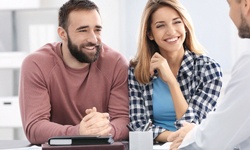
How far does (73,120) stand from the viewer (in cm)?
244

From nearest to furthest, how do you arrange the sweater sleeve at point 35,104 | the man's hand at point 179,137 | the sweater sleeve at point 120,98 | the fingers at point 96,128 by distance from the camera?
the man's hand at point 179,137 → the fingers at point 96,128 → the sweater sleeve at point 35,104 → the sweater sleeve at point 120,98

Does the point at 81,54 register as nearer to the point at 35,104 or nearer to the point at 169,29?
the point at 35,104

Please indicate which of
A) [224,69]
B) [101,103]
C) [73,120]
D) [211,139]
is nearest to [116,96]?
[101,103]

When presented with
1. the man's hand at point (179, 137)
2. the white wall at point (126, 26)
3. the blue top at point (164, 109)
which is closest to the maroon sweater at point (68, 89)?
the blue top at point (164, 109)

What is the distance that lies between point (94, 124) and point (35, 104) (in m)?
0.39

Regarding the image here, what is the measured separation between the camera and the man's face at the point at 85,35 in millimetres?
2439

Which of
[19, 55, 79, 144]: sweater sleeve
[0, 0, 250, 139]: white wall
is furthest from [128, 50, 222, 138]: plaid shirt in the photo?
[0, 0, 250, 139]: white wall

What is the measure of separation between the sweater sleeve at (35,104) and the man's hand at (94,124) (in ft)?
0.46

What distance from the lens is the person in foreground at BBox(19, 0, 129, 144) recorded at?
237 cm

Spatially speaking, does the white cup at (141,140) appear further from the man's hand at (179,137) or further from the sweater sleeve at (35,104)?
the sweater sleeve at (35,104)

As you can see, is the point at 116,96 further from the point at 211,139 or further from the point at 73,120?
the point at 211,139

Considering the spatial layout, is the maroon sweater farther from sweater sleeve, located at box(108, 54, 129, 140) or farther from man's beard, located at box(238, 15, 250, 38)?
man's beard, located at box(238, 15, 250, 38)

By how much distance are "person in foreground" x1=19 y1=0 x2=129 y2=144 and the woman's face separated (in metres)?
0.26

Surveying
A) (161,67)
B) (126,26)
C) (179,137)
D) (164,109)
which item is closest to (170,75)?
(161,67)
